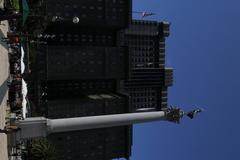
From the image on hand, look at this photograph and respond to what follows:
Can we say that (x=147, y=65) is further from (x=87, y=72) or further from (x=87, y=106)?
(x=87, y=106)

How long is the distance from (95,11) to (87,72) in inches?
782

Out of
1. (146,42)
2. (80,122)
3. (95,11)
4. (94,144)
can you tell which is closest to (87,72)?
(95,11)

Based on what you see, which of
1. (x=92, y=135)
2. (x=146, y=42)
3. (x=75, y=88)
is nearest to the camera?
(x=92, y=135)

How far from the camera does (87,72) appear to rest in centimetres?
14450

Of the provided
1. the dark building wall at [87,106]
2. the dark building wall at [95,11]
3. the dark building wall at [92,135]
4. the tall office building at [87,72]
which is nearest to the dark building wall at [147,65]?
the tall office building at [87,72]

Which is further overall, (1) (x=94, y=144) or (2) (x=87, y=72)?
(1) (x=94, y=144)

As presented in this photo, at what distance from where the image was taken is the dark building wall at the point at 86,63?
136625 millimetres

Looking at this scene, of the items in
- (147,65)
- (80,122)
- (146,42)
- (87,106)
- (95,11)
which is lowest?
(87,106)

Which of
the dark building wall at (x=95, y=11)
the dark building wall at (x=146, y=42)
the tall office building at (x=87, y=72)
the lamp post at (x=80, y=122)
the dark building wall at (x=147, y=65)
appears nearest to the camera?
the lamp post at (x=80, y=122)

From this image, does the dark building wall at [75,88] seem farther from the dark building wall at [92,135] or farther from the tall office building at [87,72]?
the dark building wall at [92,135]

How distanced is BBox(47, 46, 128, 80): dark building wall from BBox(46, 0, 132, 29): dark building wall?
9.12 meters

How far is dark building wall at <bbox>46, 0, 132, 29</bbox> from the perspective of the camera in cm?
13962

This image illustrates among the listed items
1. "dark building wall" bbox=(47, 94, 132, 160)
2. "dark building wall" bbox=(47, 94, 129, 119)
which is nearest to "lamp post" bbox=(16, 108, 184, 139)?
"dark building wall" bbox=(47, 94, 129, 119)

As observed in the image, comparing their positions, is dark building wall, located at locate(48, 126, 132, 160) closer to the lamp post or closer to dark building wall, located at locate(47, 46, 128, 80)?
dark building wall, located at locate(47, 46, 128, 80)
